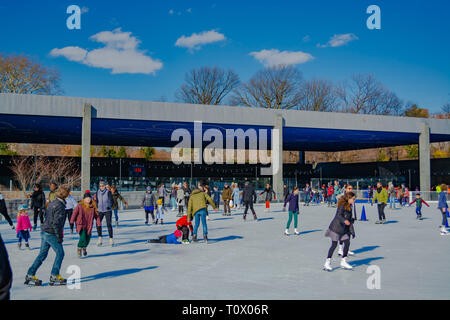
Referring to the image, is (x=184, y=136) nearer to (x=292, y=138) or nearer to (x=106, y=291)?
(x=292, y=138)

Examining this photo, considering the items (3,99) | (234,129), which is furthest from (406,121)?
(3,99)

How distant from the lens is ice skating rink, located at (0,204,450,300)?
607cm

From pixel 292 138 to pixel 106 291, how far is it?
3658cm

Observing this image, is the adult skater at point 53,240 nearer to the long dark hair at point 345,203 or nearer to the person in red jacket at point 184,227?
the person in red jacket at point 184,227

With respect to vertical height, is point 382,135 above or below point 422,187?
above

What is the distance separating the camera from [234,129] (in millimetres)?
35031

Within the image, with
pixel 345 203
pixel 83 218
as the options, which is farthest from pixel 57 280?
pixel 345 203

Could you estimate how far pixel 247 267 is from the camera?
8.00 metres

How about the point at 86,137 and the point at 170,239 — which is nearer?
the point at 170,239

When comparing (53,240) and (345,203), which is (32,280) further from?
(345,203)

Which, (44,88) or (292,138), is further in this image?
(44,88)

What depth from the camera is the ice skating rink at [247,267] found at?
607 centimetres

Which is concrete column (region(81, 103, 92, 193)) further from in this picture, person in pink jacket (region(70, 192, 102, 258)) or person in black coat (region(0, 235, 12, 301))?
person in black coat (region(0, 235, 12, 301))

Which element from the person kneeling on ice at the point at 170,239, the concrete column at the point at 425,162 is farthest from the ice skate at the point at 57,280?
the concrete column at the point at 425,162
